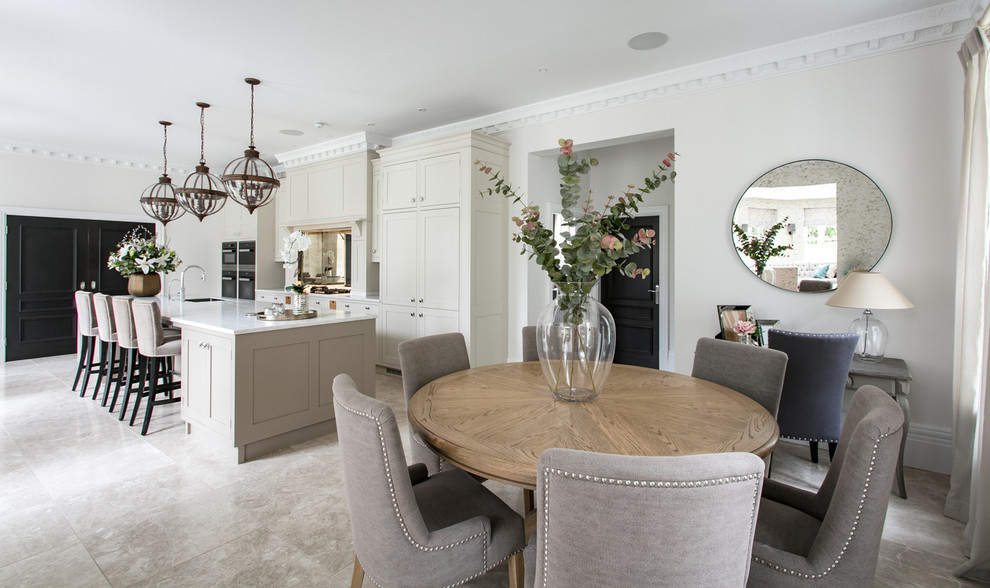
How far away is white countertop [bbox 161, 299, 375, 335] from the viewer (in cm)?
298

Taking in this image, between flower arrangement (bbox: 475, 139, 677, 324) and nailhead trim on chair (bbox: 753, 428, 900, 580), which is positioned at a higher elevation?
flower arrangement (bbox: 475, 139, 677, 324)

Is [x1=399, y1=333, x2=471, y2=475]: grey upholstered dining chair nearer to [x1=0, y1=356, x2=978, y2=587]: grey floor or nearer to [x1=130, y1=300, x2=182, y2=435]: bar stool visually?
[x1=0, y1=356, x2=978, y2=587]: grey floor

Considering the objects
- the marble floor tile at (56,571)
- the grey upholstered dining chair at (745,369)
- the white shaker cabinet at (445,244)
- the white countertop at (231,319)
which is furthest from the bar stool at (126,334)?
the grey upholstered dining chair at (745,369)

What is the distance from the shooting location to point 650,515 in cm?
87

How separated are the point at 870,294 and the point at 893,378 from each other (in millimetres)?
476

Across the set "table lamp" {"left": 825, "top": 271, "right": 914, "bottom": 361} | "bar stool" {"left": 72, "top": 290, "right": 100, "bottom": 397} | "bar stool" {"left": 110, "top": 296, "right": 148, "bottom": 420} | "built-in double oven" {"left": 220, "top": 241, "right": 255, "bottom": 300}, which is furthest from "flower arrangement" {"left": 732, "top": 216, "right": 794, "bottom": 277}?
"built-in double oven" {"left": 220, "top": 241, "right": 255, "bottom": 300}

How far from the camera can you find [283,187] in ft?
21.5

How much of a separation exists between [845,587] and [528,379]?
1.23 meters

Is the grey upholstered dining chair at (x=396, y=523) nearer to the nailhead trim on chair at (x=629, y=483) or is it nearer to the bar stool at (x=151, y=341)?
the nailhead trim on chair at (x=629, y=483)

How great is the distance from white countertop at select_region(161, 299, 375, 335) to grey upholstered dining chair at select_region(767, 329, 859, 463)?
111 inches

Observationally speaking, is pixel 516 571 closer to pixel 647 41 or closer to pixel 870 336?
pixel 870 336

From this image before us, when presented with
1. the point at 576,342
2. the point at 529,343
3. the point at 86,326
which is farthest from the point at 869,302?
the point at 86,326

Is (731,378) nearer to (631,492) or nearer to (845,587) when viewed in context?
(845,587)

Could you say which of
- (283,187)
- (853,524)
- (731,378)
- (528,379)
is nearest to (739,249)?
(731,378)
